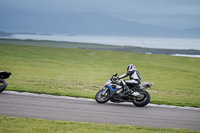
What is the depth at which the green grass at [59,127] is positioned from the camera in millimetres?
8680

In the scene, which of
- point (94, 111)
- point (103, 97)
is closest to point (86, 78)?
point (103, 97)

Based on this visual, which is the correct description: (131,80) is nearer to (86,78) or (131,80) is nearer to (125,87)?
(125,87)

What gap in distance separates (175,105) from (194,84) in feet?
36.5

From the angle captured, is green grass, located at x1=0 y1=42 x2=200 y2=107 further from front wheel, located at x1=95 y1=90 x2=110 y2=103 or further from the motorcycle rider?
the motorcycle rider

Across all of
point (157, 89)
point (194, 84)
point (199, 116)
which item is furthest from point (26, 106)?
point (194, 84)

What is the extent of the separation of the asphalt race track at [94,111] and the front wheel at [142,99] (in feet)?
0.82

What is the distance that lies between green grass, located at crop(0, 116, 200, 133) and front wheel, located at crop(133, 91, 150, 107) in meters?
4.02

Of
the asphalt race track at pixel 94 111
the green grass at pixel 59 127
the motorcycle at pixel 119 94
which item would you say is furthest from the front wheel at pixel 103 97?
the green grass at pixel 59 127

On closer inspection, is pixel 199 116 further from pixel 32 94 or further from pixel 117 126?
pixel 32 94

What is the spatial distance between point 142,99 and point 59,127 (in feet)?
18.8

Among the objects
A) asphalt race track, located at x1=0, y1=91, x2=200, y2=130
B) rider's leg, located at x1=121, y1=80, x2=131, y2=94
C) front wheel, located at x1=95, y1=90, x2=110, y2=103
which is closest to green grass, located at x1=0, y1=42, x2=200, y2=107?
front wheel, located at x1=95, y1=90, x2=110, y2=103

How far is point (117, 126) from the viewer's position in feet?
31.6

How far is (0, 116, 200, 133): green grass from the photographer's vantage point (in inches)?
342

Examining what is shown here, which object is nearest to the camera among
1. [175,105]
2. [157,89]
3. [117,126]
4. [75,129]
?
[75,129]
